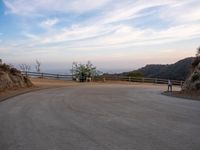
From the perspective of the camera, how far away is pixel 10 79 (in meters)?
32.8

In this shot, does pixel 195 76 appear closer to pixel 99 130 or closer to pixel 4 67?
pixel 4 67

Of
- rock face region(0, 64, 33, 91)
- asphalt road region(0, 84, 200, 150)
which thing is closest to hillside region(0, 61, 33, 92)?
rock face region(0, 64, 33, 91)

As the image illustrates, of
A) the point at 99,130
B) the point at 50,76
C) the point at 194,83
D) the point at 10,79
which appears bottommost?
the point at 99,130

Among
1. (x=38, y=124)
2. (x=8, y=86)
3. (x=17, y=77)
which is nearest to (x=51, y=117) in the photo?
(x=38, y=124)

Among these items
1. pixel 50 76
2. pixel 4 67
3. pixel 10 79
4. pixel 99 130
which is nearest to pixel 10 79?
pixel 10 79

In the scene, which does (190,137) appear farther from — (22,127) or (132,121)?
(22,127)

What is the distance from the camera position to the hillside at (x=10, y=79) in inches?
1223

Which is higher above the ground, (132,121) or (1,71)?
(1,71)

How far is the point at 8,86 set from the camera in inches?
1237

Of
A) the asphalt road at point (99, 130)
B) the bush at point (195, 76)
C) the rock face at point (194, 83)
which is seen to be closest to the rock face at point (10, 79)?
the rock face at point (194, 83)

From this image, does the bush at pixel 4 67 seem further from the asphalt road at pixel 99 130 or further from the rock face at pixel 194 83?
the asphalt road at pixel 99 130

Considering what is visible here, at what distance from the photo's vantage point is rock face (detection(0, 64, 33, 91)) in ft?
102

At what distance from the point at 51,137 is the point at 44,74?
45433mm

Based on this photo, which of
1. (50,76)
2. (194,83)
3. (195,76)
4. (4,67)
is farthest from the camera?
(50,76)
